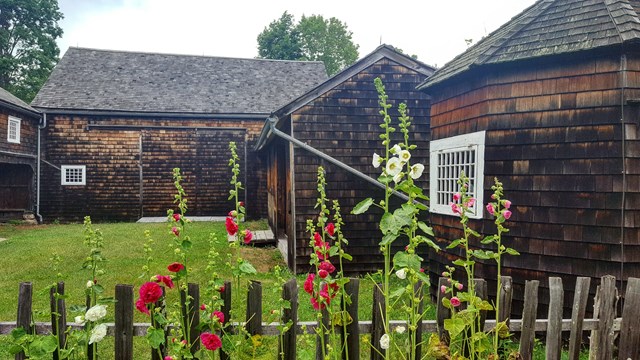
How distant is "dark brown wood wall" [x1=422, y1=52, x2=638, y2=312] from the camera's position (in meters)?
4.82

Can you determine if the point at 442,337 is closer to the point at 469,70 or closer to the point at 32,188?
the point at 469,70

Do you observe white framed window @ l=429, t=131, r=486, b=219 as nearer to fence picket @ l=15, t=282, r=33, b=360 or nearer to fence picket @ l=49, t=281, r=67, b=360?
fence picket @ l=49, t=281, r=67, b=360

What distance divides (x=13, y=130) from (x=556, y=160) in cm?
1914

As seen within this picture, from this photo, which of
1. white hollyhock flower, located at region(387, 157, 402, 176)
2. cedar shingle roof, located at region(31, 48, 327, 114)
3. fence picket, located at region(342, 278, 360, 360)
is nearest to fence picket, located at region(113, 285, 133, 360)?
fence picket, located at region(342, 278, 360, 360)

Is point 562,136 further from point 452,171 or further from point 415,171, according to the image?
point 415,171

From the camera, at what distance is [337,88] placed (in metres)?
8.91

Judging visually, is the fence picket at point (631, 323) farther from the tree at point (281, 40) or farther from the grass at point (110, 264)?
the tree at point (281, 40)

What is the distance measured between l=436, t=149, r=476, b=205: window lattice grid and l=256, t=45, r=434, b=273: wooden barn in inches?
73.5

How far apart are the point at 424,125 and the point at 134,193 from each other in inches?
541

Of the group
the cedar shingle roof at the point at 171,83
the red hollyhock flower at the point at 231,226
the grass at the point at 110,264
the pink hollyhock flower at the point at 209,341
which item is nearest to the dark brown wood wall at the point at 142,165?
the cedar shingle roof at the point at 171,83

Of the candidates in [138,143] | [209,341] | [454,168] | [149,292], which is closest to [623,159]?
[454,168]

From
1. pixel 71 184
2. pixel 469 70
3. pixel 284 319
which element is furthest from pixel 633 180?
pixel 71 184

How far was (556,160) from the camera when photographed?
17.0 ft

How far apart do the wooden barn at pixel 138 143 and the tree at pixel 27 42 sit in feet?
58.3
